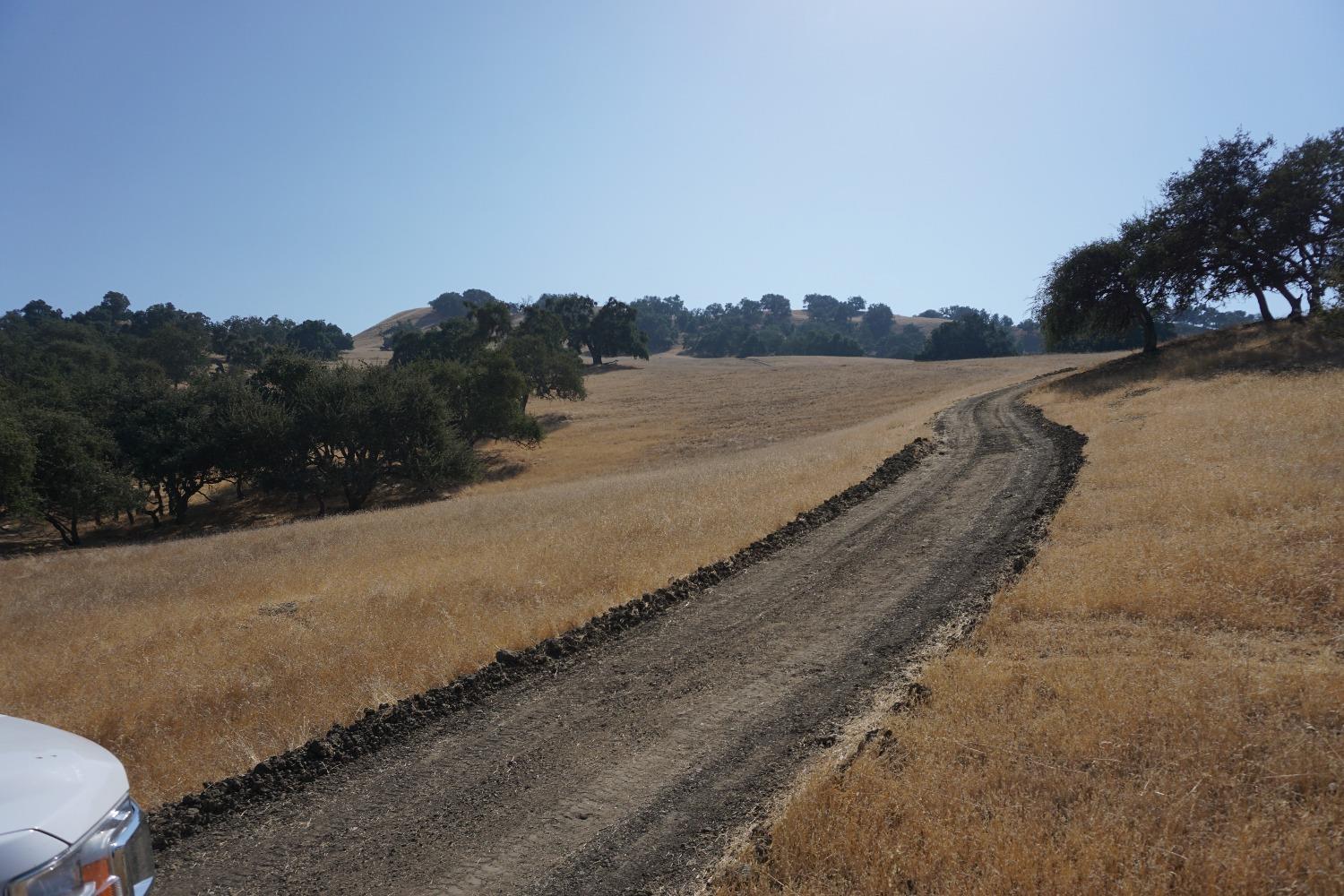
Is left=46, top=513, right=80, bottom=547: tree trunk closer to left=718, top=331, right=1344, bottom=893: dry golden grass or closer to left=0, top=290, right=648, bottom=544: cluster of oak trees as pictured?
left=0, top=290, right=648, bottom=544: cluster of oak trees

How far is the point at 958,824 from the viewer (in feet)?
16.0

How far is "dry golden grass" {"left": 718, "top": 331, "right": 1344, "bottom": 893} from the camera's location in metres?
4.41

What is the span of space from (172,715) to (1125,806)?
10571mm

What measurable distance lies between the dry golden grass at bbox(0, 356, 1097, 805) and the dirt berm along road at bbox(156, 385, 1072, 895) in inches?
60.3

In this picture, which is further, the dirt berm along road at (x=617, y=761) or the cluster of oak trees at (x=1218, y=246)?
the cluster of oak trees at (x=1218, y=246)

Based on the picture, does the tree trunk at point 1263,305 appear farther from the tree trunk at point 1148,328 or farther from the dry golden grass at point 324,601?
the dry golden grass at point 324,601

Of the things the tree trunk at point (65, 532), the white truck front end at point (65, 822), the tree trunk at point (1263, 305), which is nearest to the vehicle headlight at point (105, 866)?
the white truck front end at point (65, 822)

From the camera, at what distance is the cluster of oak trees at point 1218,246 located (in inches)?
1417

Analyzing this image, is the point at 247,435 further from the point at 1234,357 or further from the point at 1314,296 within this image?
the point at 1314,296

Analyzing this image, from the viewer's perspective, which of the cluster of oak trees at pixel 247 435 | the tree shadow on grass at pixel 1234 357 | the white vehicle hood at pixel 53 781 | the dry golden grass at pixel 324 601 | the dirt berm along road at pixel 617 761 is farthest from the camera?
the cluster of oak trees at pixel 247 435

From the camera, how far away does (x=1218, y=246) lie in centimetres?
3812

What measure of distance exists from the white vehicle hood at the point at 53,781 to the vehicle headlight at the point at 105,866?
0.19ft

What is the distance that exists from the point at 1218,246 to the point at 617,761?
4654cm

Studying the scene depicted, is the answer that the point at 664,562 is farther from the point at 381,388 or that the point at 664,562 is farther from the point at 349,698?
the point at 381,388
